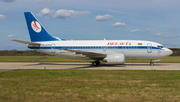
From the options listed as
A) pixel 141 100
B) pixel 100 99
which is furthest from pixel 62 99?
pixel 141 100

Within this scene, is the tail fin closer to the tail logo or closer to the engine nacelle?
the tail logo

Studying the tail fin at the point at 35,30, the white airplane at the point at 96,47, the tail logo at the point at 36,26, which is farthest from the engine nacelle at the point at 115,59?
the tail logo at the point at 36,26

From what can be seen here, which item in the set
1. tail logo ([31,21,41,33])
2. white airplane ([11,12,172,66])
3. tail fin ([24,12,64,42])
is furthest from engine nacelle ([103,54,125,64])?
tail logo ([31,21,41,33])

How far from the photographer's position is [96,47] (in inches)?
899

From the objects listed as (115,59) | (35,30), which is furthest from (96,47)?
(35,30)

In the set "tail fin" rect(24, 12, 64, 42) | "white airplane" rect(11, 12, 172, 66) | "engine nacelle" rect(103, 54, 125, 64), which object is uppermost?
"tail fin" rect(24, 12, 64, 42)

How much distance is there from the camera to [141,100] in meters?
6.44

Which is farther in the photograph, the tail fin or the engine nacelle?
the tail fin

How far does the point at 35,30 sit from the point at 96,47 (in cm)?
997

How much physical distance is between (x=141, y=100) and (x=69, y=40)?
19238 mm

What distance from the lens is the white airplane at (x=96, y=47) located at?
867 inches

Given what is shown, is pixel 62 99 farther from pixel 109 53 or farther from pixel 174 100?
pixel 109 53

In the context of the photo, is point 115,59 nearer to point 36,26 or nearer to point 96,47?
point 96,47

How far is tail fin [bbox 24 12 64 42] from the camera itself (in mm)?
24250
